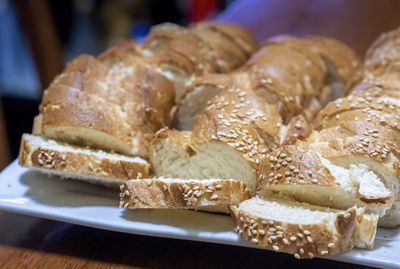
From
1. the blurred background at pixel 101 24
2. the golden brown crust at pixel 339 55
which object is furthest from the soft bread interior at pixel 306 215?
the blurred background at pixel 101 24

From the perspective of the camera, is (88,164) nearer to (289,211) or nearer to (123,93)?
(123,93)

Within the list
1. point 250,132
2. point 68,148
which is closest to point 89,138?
point 68,148

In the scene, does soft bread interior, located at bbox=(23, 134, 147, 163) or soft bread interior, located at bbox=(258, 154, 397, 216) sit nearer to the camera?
soft bread interior, located at bbox=(258, 154, 397, 216)

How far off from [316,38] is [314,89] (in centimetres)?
63

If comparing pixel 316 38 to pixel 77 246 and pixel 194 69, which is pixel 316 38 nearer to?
pixel 194 69

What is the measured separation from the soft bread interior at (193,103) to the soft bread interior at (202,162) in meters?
0.48

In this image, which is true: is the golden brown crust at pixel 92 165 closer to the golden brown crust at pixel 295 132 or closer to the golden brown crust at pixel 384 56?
the golden brown crust at pixel 295 132

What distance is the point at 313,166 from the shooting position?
1758mm

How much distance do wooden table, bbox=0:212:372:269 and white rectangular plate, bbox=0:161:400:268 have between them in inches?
3.4

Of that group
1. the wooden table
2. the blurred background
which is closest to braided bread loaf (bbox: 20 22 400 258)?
the wooden table

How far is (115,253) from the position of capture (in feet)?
6.13

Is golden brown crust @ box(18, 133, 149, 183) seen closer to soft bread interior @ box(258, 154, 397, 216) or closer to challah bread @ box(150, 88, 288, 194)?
challah bread @ box(150, 88, 288, 194)

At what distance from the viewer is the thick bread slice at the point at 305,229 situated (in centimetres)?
162

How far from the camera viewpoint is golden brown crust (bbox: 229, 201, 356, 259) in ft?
5.30
